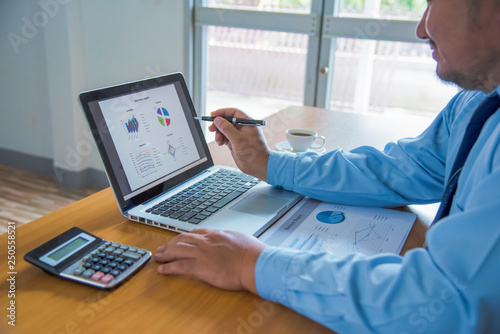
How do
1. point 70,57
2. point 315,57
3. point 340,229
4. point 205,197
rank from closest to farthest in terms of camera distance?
point 340,229
point 205,197
point 315,57
point 70,57

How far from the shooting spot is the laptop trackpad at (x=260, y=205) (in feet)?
3.11

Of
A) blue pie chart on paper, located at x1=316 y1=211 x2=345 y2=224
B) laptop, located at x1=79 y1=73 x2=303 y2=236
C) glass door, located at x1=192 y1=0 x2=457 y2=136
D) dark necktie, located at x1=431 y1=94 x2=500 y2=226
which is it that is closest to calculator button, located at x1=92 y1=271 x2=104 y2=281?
laptop, located at x1=79 y1=73 x2=303 y2=236

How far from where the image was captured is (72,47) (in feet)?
10.2

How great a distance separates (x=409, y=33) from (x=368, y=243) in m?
1.94

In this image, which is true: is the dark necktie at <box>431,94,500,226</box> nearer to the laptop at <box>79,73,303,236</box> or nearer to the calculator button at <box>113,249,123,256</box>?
the laptop at <box>79,73,303,236</box>

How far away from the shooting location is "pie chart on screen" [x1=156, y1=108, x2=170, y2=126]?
40.8 inches

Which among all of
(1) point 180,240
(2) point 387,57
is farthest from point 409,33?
(1) point 180,240

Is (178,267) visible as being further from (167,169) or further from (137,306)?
(167,169)

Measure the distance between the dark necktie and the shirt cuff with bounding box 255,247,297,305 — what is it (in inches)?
11.5

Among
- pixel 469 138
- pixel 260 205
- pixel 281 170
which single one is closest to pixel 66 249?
pixel 260 205

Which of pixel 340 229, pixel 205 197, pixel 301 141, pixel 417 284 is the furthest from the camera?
pixel 301 141

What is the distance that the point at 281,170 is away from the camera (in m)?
1.07

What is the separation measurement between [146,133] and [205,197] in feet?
0.60

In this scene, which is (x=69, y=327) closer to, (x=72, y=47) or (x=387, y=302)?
(x=387, y=302)
